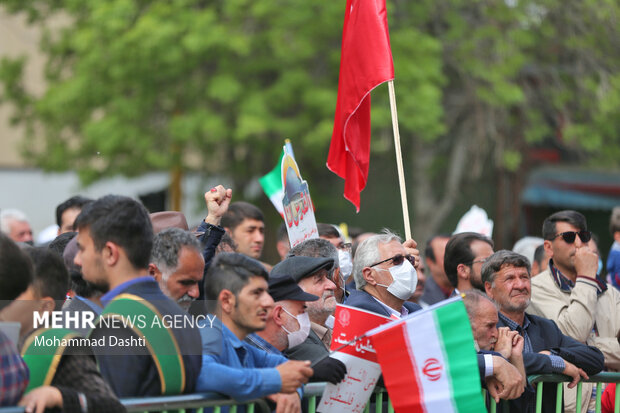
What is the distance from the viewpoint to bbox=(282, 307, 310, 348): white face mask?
4.80 metres

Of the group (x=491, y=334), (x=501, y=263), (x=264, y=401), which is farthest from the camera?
(x=501, y=263)

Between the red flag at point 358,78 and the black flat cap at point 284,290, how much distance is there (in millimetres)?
1989

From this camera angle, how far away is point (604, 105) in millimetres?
16688

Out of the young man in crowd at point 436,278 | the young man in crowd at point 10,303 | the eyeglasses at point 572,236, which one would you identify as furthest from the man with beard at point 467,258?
the young man in crowd at point 10,303

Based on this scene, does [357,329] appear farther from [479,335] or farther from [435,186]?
[435,186]

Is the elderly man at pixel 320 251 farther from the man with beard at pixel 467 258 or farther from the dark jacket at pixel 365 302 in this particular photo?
the man with beard at pixel 467 258

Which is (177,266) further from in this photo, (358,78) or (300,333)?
(358,78)

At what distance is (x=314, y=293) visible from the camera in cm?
521

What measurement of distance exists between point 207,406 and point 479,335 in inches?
69.0

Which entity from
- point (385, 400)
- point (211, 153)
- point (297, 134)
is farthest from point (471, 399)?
point (211, 153)

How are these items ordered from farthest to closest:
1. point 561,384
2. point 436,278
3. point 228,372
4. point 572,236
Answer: point 436,278 → point 572,236 → point 561,384 → point 228,372

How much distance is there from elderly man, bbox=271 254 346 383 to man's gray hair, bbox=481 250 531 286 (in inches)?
42.8

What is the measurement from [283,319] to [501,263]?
1.78 meters

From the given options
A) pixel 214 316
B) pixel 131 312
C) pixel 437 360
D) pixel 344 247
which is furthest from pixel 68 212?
pixel 437 360
